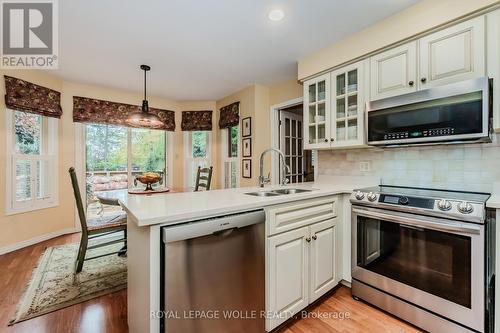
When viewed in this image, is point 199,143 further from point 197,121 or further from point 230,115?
point 230,115

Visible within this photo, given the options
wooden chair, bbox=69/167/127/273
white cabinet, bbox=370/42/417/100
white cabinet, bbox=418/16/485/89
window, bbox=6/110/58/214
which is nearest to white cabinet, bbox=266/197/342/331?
white cabinet, bbox=370/42/417/100

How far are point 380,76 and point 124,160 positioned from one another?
4.09m

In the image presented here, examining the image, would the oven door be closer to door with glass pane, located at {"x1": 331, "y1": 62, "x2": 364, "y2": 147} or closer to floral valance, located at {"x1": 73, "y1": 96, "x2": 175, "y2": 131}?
door with glass pane, located at {"x1": 331, "y1": 62, "x2": 364, "y2": 147}

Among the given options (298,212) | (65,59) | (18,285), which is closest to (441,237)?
(298,212)

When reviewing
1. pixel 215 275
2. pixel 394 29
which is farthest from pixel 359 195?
pixel 394 29

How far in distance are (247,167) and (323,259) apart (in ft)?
7.49

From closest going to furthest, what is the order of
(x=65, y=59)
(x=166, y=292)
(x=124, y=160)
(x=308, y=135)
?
(x=166, y=292), (x=308, y=135), (x=65, y=59), (x=124, y=160)

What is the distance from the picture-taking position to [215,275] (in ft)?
3.96

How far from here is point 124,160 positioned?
13.8ft

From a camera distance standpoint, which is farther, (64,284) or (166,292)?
(64,284)

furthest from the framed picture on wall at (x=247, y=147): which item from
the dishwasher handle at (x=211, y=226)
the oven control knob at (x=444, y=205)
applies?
the oven control knob at (x=444, y=205)

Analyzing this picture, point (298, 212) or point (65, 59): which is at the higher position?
point (65, 59)

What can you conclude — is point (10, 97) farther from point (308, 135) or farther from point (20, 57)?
point (308, 135)

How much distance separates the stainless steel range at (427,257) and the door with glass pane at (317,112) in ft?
2.81
